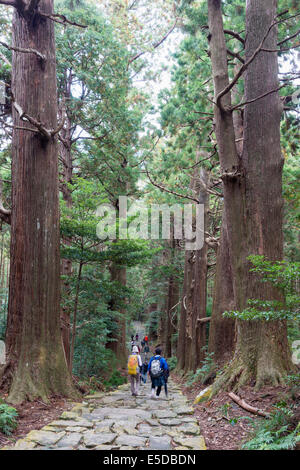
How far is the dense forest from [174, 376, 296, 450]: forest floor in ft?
0.30

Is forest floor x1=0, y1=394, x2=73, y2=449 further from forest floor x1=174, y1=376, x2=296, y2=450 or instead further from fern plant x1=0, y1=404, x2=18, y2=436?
forest floor x1=174, y1=376, x2=296, y2=450

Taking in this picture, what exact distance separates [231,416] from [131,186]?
1132cm

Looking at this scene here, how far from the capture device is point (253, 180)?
6746mm

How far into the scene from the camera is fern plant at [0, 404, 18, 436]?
451cm

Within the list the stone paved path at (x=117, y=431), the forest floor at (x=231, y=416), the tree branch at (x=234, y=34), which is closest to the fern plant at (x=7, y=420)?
the stone paved path at (x=117, y=431)

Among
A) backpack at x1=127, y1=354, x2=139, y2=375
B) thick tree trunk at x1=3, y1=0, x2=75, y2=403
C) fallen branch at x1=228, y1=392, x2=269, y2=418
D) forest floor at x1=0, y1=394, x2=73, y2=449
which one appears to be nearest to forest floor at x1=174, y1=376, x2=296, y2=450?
fallen branch at x1=228, y1=392, x2=269, y2=418

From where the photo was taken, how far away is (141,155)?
16.3 metres

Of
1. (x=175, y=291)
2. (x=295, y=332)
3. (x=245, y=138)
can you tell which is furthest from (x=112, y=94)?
(x=175, y=291)

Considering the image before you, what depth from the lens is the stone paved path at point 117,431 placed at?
403 cm

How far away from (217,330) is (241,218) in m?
3.74

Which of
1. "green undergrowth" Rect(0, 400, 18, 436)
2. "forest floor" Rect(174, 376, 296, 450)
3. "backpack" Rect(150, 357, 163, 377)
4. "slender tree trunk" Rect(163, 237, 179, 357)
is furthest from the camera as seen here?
"slender tree trunk" Rect(163, 237, 179, 357)

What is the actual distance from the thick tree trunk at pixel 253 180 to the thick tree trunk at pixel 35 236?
3.21 metres

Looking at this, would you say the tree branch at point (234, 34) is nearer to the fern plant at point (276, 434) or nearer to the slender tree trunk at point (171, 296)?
the fern plant at point (276, 434)
